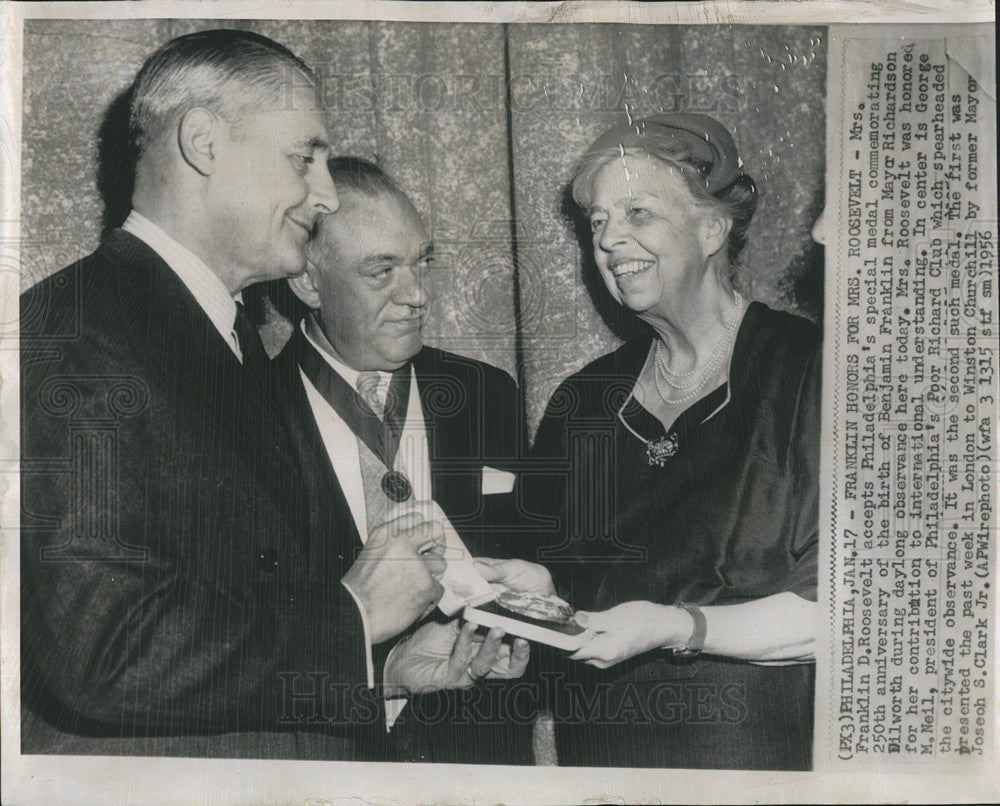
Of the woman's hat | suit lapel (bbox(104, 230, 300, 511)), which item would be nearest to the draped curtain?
the woman's hat

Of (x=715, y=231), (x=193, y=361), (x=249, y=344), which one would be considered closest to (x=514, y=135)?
(x=715, y=231)

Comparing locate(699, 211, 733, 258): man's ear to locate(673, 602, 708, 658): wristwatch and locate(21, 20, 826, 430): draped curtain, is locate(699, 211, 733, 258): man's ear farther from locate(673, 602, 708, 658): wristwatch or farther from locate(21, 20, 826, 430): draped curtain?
locate(673, 602, 708, 658): wristwatch

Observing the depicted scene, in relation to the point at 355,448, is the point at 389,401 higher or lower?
higher

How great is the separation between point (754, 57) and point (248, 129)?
3.67 ft

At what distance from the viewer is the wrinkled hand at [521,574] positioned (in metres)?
1.83

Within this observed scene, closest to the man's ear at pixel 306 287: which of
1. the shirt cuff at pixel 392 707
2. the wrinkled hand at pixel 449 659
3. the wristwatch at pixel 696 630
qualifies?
the wrinkled hand at pixel 449 659

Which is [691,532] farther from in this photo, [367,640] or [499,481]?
[367,640]

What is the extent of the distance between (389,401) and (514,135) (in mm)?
650

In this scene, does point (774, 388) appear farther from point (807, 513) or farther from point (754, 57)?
point (754, 57)

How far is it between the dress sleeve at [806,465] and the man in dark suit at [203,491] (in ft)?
2.40

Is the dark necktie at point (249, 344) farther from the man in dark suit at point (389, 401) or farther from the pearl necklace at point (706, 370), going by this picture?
the pearl necklace at point (706, 370)

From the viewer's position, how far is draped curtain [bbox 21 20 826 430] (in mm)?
1833

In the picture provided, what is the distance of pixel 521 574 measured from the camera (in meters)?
1.84

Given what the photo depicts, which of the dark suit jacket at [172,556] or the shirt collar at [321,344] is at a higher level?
the shirt collar at [321,344]
